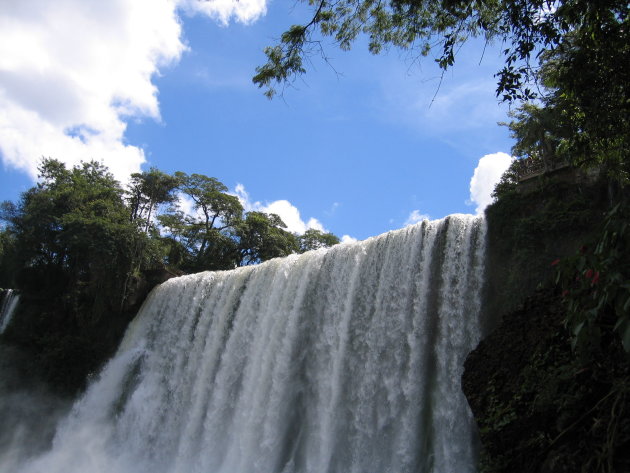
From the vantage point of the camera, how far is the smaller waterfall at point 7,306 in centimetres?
2286

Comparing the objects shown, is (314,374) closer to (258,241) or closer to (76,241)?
(76,241)

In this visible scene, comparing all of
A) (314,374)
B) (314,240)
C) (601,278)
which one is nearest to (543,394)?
(601,278)

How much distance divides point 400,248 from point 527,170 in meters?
3.82

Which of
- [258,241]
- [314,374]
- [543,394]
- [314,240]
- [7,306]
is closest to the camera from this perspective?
[543,394]

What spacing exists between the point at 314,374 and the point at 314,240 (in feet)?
80.9

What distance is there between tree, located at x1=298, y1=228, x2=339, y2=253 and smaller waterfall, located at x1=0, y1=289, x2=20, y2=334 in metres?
18.2

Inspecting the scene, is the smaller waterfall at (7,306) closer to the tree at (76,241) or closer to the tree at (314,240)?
the tree at (76,241)

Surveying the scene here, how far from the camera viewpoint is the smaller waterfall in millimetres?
22859

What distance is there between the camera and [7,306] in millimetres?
23953

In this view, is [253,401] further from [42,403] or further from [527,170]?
[42,403]

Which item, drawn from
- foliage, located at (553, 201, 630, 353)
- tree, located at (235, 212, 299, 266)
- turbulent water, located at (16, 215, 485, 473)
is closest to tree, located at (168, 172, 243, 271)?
tree, located at (235, 212, 299, 266)

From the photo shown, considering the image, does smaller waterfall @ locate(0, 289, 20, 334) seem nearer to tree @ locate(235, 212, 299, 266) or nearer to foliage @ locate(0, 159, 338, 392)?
foliage @ locate(0, 159, 338, 392)

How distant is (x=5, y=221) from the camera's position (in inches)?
1005

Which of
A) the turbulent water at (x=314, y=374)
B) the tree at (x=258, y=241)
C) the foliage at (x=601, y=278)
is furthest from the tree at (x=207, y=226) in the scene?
the foliage at (x=601, y=278)
